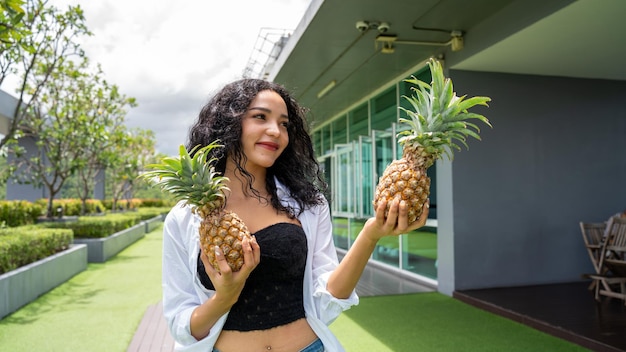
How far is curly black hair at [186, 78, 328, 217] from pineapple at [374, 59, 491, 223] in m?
0.53

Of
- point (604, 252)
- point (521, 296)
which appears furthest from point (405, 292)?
point (604, 252)

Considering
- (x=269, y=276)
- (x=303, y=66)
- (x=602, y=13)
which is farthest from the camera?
(x=303, y=66)

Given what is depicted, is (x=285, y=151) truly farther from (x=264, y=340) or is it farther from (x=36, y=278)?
(x=36, y=278)

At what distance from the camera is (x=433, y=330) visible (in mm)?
5590

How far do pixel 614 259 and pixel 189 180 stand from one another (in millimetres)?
6617

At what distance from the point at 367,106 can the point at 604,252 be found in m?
5.88

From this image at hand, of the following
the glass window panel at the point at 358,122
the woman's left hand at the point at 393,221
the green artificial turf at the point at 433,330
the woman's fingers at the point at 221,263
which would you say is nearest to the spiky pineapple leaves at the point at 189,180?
the woman's fingers at the point at 221,263

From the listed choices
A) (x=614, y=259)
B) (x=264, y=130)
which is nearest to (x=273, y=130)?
(x=264, y=130)

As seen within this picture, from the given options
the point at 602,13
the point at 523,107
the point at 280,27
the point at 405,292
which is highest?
the point at 280,27

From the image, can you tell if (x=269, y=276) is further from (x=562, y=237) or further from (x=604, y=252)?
(x=562, y=237)

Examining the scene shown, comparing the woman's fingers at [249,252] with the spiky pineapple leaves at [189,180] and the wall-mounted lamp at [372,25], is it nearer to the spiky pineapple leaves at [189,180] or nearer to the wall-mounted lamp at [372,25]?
the spiky pineapple leaves at [189,180]

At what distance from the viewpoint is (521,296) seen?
6.81 meters

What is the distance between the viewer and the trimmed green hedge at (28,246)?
6.83 m

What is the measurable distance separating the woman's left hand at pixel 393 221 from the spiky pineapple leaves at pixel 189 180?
48cm
